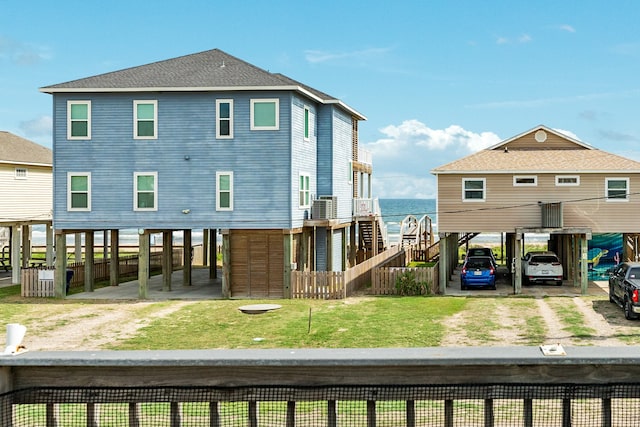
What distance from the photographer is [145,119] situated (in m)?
34.8

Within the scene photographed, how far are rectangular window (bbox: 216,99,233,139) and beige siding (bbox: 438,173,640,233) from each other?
9.70 meters

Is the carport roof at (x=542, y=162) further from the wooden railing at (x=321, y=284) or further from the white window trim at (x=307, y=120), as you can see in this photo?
the wooden railing at (x=321, y=284)

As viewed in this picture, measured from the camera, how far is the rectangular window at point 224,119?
3438 cm

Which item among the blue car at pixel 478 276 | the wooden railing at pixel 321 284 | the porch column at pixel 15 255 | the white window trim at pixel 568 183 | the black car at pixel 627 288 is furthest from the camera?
the porch column at pixel 15 255

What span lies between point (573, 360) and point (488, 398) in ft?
2.19

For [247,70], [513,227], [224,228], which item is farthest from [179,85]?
[513,227]

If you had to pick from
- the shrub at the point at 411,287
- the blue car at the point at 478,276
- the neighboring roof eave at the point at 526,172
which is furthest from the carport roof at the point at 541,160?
the shrub at the point at 411,287

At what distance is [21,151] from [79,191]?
33.5 ft

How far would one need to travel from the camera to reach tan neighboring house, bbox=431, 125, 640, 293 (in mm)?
34750

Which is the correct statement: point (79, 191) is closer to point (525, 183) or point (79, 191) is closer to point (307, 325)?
point (307, 325)

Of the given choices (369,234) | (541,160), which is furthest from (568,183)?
(369,234)

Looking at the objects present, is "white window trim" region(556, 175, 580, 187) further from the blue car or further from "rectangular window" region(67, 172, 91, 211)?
"rectangular window" region(67, 172, 91, 211)

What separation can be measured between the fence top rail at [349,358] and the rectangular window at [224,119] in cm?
2892

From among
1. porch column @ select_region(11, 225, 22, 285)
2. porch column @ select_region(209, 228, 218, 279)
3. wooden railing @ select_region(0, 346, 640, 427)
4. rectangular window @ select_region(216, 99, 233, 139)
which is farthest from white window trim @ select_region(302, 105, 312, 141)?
wooden railing @ select_region(0, 346, 640, 427)
